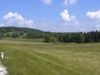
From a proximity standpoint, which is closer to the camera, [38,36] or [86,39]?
[86,39]

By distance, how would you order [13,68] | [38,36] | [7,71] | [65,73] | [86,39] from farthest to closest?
[38,36], [86,39], [65,73], [13,68], [7,71]

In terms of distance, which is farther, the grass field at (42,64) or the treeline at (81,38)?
the treeline at (81,38)

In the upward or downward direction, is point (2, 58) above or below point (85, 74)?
above

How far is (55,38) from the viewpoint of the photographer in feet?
451

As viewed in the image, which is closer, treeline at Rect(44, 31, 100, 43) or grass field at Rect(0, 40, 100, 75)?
grass field at Rect(0, 40, 100, 75)

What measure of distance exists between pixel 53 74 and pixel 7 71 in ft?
11.0

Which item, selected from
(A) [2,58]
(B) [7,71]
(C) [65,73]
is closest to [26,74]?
(B) [7,71]

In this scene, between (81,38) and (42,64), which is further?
(81,38)

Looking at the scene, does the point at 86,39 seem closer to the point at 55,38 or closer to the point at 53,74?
the point at 55,38

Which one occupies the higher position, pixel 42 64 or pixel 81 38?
pixel 42 64

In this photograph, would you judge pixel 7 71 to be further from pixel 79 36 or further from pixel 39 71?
pixel 79 36

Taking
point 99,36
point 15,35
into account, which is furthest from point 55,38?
point 15,35

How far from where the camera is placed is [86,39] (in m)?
131

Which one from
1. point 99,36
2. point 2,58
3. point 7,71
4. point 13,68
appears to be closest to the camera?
point 7,71
